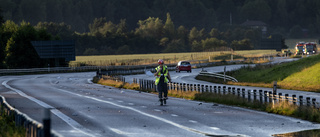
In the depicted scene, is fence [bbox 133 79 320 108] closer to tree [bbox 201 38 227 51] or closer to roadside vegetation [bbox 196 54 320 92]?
roadside vegetation [bbox 196 54 320 92]

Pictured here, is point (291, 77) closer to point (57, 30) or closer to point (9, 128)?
point (9, 128)

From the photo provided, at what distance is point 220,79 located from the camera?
191ft

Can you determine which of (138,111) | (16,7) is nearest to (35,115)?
(138,111)

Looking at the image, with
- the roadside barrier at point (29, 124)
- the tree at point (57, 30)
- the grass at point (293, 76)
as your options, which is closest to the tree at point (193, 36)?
the tree at point (57, 30)

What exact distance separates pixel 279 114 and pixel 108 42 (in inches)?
5581

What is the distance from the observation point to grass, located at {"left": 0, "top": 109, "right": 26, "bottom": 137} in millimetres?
12723

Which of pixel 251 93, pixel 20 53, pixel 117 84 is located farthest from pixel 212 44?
pixel 251 93

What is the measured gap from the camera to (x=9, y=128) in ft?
46.4

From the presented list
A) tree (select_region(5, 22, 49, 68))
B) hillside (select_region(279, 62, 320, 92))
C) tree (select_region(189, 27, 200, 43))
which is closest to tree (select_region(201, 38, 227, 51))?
tree (select_region(189, 27, 200, 43))

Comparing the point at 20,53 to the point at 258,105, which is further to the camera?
the point at 20,53

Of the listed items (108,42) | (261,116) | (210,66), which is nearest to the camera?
(261,116)

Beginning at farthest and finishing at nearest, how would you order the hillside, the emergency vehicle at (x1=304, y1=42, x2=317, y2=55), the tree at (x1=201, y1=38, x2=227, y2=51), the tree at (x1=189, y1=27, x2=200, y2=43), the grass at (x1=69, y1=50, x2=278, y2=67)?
the tree at (x1=189, y1=27, x2=200, y2=43)
the tree at (x1=201, y1=38, x2=227, y2=51)
the emergency vehicle at (x1=304, y1=42, x2=317, y2=55)
the grass at (x1=69, y1=50, x2=278, y2=67)
the hillside

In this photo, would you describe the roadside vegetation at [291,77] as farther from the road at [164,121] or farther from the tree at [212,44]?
the tree at [212,44]

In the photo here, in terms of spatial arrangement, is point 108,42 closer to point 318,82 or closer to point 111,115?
point 318,82
